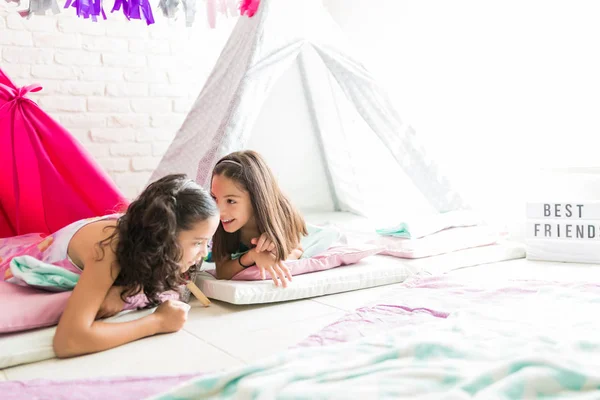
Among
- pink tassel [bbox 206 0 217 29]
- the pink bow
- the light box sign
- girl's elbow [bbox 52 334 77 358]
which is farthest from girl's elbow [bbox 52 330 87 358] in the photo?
the light box sign

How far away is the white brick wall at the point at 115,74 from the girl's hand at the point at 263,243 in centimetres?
167

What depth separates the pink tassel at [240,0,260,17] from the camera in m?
2.77

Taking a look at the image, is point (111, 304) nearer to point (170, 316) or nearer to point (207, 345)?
point (170, 316)

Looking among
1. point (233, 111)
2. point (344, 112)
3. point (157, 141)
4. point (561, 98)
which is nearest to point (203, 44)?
point (157, 141)

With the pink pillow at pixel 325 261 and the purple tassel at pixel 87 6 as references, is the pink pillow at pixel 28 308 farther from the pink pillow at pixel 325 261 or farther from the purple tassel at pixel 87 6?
the purple tassel at pixel 87 6

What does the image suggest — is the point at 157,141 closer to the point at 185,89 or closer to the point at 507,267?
the point at 185,89

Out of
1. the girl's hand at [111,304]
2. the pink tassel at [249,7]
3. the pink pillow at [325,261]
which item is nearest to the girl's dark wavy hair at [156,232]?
the girl's hand at [111,304]

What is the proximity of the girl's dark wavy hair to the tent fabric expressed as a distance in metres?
0.88

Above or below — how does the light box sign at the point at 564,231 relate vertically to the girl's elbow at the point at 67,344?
above

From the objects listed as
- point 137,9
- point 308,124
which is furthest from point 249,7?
point 308,124

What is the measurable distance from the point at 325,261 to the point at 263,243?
0.31 metres

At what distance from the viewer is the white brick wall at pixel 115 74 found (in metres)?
3.37

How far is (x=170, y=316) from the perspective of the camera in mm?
1773

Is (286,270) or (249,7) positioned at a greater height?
(249,7)
